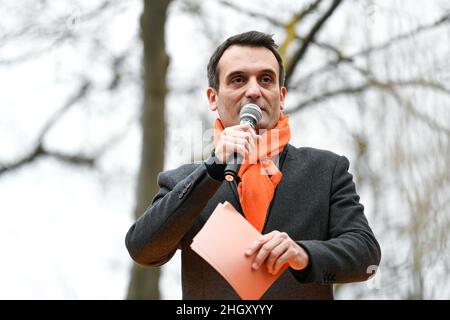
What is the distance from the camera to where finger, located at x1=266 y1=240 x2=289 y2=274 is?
6.83 ft

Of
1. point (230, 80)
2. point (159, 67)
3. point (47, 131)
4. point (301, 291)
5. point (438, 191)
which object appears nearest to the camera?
point (301, 291)

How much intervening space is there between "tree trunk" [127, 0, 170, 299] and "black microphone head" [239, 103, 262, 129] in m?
4.55

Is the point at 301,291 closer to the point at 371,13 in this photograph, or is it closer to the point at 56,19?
the point at 371,13

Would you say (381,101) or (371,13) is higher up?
(371,13)

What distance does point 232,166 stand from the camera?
2.15m

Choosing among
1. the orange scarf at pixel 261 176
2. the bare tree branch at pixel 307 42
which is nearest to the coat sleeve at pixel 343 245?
the orange scarf at pixel 261 176

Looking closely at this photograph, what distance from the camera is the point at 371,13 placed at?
13.0ft

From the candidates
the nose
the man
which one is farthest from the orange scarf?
the nose

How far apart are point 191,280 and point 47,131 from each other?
297 inches

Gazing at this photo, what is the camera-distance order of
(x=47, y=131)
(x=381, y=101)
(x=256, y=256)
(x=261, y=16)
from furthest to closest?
1. (x=47, y=131)
2. (x=261, y=16)
3. (x=381, y=101)
4. (x=256, y=256)

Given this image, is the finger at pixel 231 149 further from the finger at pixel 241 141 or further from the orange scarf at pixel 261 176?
the orange scarf at pixel 261 176

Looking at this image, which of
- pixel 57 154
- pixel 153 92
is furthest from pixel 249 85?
pixel 57 154

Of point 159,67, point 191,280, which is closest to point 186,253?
point 191,280

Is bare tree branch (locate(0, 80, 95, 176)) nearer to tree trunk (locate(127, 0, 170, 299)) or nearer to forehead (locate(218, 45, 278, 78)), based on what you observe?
tree trunk (locate(127, 0, 170, 299))
